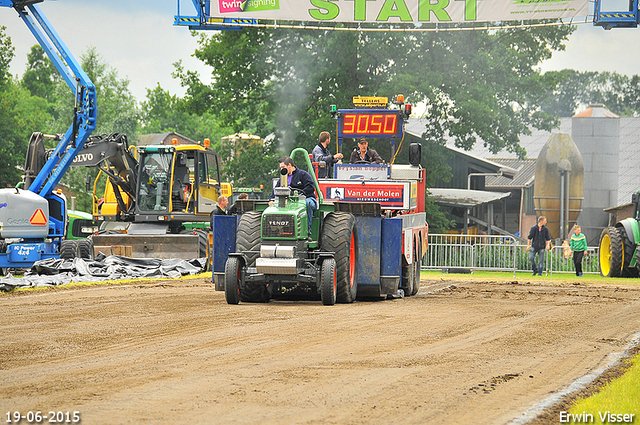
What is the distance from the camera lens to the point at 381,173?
16.3 metres

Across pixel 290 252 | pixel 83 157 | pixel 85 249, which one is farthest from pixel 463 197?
pixel 290 252

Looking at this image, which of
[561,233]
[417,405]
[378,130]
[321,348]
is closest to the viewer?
[417,405]

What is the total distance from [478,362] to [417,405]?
2.04m

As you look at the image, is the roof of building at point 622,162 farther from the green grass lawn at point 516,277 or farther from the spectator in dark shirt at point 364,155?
the spectator in dark shirt at point 364,155

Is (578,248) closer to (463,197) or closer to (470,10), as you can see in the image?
(470,10)

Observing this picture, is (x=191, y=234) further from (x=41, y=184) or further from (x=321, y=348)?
(x=321, y=348)

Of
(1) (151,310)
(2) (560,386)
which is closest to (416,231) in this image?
(1) (151,310)

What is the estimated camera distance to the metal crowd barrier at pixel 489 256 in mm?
27578

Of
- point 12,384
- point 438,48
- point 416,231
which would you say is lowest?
point 12,384

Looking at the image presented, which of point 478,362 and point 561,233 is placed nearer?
point 478,362

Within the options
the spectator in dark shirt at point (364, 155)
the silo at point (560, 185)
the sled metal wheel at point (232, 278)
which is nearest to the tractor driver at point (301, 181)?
the sled metal wheel at point (232, 278)

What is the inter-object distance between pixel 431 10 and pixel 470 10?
1.14m

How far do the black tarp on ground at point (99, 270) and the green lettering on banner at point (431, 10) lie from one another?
9373mm

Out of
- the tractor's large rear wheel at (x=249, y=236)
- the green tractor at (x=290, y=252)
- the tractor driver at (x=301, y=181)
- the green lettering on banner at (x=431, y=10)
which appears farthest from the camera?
the green lettering on banner at (x=431, y=10)
